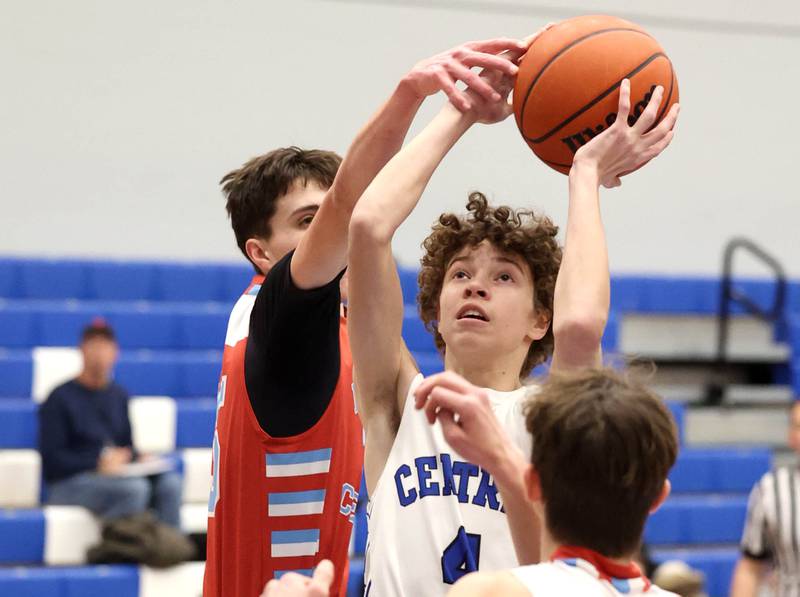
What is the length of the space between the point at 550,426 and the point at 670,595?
284 millimetres

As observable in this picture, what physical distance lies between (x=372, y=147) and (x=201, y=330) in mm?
5534

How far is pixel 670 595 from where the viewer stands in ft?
5.63

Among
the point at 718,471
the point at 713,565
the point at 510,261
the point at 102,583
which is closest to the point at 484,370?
the point at 510,261

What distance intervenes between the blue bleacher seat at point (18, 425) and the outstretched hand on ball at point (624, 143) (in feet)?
16.7

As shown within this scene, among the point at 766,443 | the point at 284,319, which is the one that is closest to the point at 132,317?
the point at 766,443

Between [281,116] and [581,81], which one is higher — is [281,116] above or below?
above

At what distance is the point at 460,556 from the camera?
2297mm

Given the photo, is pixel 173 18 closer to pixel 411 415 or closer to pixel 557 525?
pixel 411 415

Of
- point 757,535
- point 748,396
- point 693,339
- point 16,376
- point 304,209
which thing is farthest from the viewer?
point 693,339

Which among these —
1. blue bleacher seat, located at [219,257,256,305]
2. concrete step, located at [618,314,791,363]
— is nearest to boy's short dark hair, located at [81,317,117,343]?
blue bleacher seat, located at [219,257,256,305]

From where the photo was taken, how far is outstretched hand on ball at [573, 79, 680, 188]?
2.31 metres

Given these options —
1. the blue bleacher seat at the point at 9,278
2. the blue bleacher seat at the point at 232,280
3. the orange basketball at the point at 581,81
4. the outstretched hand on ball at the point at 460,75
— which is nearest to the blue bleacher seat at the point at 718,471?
the blue bleacher seat at the point at 232,280

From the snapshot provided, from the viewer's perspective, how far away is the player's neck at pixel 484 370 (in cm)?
253

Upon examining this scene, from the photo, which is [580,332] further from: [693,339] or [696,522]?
[693,339]
